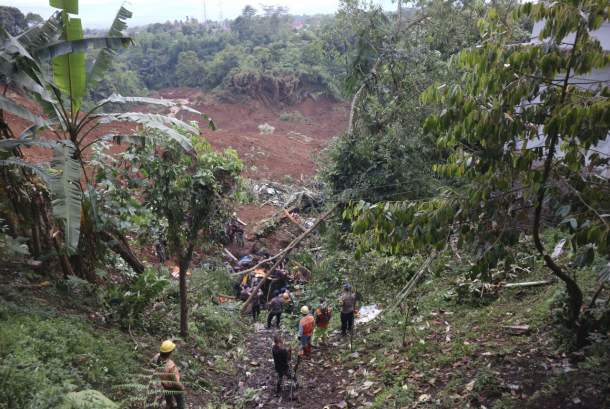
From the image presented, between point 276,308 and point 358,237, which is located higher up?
point 358,237

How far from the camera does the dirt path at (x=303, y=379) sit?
7.12 metres

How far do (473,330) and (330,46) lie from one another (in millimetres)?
10490

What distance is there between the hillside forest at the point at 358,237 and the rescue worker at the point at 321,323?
0.04 meters

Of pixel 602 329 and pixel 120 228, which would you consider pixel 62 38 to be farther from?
pixel 602 329

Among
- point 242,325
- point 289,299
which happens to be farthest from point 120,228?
point 289,299

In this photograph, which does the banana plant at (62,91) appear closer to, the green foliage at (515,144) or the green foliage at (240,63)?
the green foliage at (515,144)

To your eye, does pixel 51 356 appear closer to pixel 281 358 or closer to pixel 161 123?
pixel 281 358

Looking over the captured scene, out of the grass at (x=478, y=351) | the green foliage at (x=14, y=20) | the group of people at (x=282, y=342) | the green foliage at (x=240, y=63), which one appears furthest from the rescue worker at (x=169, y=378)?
the green foliage at (x=240, y=63)

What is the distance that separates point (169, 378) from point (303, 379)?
3115 millimetres

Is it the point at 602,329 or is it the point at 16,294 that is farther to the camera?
the point at 16,294

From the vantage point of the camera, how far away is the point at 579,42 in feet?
12.1

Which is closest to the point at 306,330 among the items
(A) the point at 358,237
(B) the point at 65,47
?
(A) the point at 358,237

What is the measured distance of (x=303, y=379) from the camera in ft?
26.1

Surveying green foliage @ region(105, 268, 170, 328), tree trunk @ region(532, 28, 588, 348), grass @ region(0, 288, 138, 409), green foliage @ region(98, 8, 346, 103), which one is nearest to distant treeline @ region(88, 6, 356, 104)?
green foliage @ region(98, 8, 346, 103)
